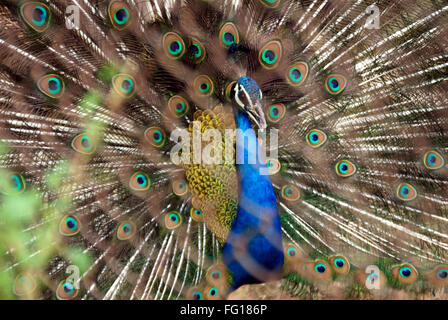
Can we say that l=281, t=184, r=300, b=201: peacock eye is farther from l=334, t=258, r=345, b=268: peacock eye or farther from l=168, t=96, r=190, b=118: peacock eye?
l=168, t=96, r=190, b=118: peacock eye

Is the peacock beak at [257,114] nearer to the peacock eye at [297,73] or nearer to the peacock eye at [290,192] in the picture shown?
the peacock eye at [297,73]

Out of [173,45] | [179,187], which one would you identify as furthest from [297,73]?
[179,187]

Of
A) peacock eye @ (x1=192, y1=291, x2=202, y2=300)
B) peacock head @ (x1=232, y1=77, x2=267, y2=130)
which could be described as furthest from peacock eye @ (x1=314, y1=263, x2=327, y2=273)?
peacock head @ (x1=232, y1=77, x2=267, y2=130)

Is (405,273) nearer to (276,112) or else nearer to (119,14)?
(276,112)

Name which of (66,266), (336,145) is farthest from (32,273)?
(336,145)

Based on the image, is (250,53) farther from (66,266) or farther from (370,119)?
(66,266)
